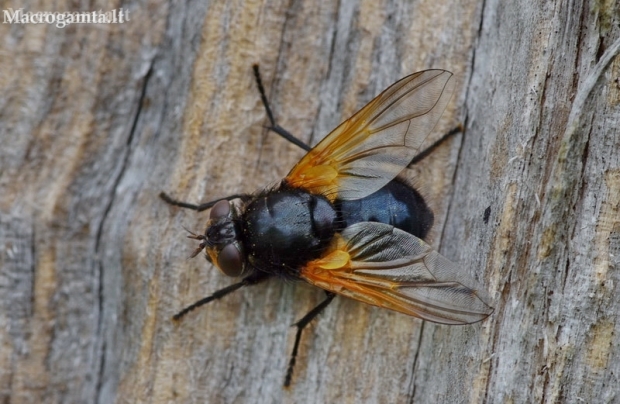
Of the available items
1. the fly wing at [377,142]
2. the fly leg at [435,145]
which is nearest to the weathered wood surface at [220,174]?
the fly leg at [435,145]

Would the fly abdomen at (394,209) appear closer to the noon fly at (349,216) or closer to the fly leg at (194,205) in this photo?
the noon fly at (349,216)

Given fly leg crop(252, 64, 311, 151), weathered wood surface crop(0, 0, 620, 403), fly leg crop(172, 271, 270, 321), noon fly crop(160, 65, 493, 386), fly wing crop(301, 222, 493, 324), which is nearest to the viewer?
fly wing crop(301, 222, 493, 324)

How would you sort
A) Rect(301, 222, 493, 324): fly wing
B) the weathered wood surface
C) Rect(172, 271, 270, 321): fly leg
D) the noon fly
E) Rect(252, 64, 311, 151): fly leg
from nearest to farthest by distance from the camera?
1. Rect(301, 222, 493, 324): fly wing
2. the weathered wood surface
3. the noon fly
4. Rect(172, 271, 270, 321): fly leg
5. Rect(252, 64, 311, 151): fly leg

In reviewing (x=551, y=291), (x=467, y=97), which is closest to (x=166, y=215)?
(x=467, y=97)

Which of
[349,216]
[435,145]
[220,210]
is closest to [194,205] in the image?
[220,210]

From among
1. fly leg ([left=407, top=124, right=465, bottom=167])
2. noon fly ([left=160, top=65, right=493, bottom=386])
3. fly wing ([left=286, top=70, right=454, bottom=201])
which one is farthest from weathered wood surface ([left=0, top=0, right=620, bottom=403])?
fly wing ([left=286, top=70, right=454, bottom=201])

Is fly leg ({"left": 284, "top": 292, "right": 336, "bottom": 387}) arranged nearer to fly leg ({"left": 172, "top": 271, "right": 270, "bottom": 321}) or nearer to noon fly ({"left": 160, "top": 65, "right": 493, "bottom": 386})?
noon fly ({"left": 160, "top": 65, "right": 493, "bottom": 386})
